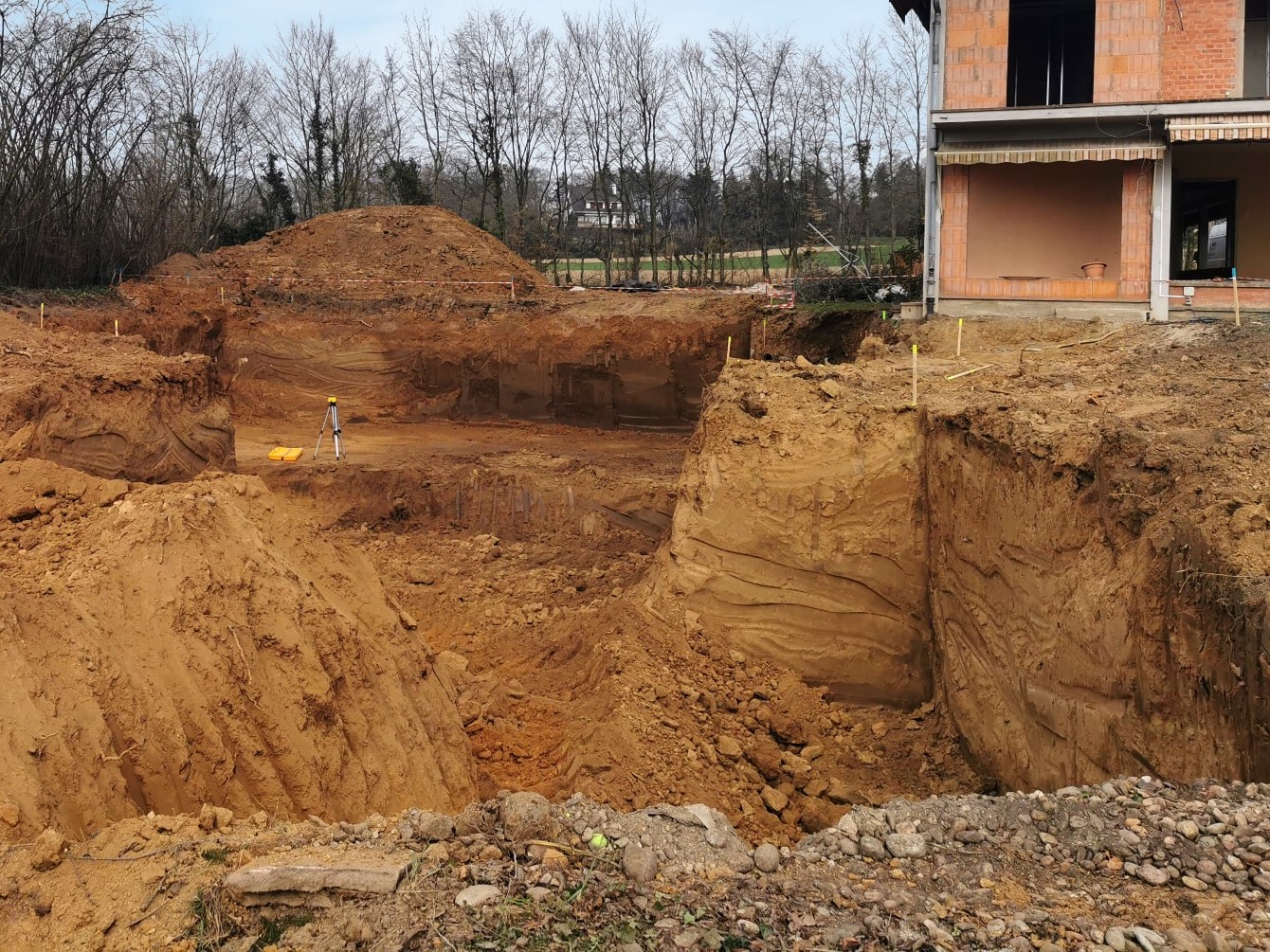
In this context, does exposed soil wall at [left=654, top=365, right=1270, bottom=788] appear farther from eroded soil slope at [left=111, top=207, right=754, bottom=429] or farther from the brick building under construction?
eroded soil slope at [left=111, top=207, right=754, bottom=429]

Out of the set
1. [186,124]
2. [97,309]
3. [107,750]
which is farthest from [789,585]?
[186,124]

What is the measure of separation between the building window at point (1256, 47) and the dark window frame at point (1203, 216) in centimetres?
148

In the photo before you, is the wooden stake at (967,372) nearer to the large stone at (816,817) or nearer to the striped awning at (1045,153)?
the large stone at (816,817)

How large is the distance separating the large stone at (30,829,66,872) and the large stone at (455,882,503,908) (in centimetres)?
175

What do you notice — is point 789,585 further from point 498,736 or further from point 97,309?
point 97,309

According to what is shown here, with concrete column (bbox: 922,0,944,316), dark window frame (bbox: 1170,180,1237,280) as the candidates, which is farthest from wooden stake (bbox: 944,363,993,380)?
dark window frame (bbox: 1170,180,1237,280)

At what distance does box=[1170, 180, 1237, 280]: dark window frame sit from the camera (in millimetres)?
16531

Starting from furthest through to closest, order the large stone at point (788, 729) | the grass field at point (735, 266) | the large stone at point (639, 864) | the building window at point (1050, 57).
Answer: the grass field at point (735, 266) < the building window at point (1050, 57) < the large stone at point (788, 729) < the large stone at point (639, 864)

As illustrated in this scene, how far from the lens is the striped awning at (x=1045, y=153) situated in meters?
14.6

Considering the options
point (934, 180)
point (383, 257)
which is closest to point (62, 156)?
point (383, 257)

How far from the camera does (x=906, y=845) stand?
4.41 m

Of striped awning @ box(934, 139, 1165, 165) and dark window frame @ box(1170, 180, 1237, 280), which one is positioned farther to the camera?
dark window frame @ box(1170, 180, 1237, 280)

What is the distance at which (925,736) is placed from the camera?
30.2ft

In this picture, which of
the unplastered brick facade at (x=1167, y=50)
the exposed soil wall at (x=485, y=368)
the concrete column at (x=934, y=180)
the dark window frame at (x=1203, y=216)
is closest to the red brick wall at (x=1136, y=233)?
the unplastered brick facade at (x=1167, y=50)
